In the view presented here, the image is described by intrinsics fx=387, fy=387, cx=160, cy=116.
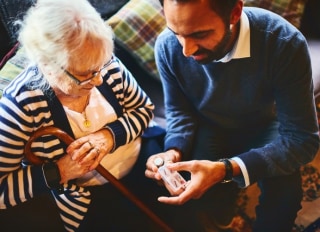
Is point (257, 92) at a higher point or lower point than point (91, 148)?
lower

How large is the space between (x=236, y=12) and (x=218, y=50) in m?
0.13

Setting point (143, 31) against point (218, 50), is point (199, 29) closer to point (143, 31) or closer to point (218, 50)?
point (218, 50)

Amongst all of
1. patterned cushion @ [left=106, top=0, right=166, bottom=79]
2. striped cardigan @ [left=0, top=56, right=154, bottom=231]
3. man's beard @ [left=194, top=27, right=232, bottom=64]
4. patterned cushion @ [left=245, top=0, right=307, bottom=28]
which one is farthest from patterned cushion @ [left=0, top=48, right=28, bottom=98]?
patterned cushion @ [left=245, top=0, right=307, bottom=28]

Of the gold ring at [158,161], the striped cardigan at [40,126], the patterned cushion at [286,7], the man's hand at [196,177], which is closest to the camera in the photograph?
the striped cardigan at [40,126]

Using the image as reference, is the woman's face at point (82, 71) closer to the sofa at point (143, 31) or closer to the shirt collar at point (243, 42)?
the shirt collar at point (243, 42)

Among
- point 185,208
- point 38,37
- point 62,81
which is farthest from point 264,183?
point 38,37

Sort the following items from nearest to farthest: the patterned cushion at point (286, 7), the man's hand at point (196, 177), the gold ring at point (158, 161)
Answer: the man's hand at point (196, 177) < the gold ring at point (158, 161) < the patterned cushion at point (286, 7)

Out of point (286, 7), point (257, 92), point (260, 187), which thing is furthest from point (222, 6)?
point (286, 7)

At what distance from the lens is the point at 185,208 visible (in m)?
1.47

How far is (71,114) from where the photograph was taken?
1197 mm

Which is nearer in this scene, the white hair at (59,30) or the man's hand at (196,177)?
the white hair at (59,30)

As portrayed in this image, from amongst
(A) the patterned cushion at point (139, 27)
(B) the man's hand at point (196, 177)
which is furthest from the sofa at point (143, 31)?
(B) the man's hand at point (196, 177)

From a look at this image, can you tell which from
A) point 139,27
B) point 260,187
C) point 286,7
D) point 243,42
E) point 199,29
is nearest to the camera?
point 199,29

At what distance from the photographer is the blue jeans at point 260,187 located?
1.35m
